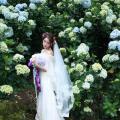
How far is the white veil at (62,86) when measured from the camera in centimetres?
928

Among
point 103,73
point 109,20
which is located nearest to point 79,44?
point 109,20

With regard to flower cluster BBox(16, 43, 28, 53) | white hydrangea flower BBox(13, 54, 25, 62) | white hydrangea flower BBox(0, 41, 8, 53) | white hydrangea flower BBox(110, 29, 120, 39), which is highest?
white hydrangea flower BBox(110, 29, 120, 39)

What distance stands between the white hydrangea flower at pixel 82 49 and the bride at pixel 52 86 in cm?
52

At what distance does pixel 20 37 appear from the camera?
10.5 metres

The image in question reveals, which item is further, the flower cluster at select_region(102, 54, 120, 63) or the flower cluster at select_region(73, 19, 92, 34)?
the flower cluster at select_region(73, 19, 92, 34)

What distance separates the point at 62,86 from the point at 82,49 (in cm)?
76

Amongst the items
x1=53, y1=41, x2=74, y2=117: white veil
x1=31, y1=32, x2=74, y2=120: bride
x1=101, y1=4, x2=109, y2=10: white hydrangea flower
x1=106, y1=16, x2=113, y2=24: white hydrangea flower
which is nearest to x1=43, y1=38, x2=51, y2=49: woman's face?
x1=31, y1=32, x2=74, y2=120: bride

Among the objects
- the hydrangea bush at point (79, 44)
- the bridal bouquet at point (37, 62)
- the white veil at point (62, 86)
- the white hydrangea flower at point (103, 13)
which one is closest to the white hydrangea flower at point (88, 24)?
the hydrangea bush at point (79, 44)

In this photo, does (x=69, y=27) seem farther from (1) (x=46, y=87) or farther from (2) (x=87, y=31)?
(1) (x=46, y=87)

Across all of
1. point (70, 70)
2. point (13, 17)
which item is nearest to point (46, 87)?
point (70, 70)

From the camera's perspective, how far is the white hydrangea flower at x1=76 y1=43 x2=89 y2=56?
9.77 metres

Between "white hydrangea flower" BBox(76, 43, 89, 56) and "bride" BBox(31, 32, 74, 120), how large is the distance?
0.52 meters

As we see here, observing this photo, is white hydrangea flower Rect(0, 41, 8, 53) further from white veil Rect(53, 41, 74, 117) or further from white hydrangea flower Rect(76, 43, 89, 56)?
white hydrangea flower Rect(76, 43, 89, 56)

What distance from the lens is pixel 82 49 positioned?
9797mm
